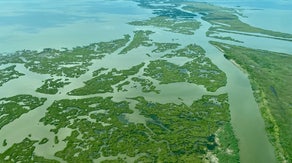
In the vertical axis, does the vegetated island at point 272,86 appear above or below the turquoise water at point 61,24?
below

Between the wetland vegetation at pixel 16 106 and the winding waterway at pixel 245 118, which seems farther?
the wetland vegetation at pixel 16 106

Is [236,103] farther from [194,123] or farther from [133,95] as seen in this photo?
[133,95]

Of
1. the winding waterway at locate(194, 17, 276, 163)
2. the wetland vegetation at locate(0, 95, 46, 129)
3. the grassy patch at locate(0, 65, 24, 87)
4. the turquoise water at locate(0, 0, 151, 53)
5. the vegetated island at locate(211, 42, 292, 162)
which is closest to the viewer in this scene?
the winding waterway at locate(194, 17, 276, 163)

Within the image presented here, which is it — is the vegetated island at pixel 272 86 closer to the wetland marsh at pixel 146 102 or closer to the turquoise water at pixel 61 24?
the wetland marsh at pixel 146 102

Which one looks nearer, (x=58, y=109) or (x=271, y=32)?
(x=58, y=109)

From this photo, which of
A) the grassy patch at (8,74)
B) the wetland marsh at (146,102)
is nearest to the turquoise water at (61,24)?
the wetland marsh at (146,102)

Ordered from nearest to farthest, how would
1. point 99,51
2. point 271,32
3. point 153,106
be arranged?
point 153,106 < point 99,51 < point 271,32

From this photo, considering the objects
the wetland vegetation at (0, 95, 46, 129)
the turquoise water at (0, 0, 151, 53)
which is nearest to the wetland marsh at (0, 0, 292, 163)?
the wetland vegetation at (0, 95, 46, 129)

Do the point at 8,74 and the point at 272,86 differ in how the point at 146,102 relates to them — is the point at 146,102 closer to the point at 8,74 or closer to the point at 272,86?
the point at 272,86

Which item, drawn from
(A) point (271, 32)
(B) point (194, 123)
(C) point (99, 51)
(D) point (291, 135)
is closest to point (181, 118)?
(B) point (194, 123)

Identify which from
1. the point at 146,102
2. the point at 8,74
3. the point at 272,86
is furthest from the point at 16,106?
the point at 272,86

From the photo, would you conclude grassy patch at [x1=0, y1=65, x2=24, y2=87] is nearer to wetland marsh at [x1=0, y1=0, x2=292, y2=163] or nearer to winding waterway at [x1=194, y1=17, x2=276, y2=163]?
wetland marsh at [x1=0, y1=0, x2=292, y2=163]
